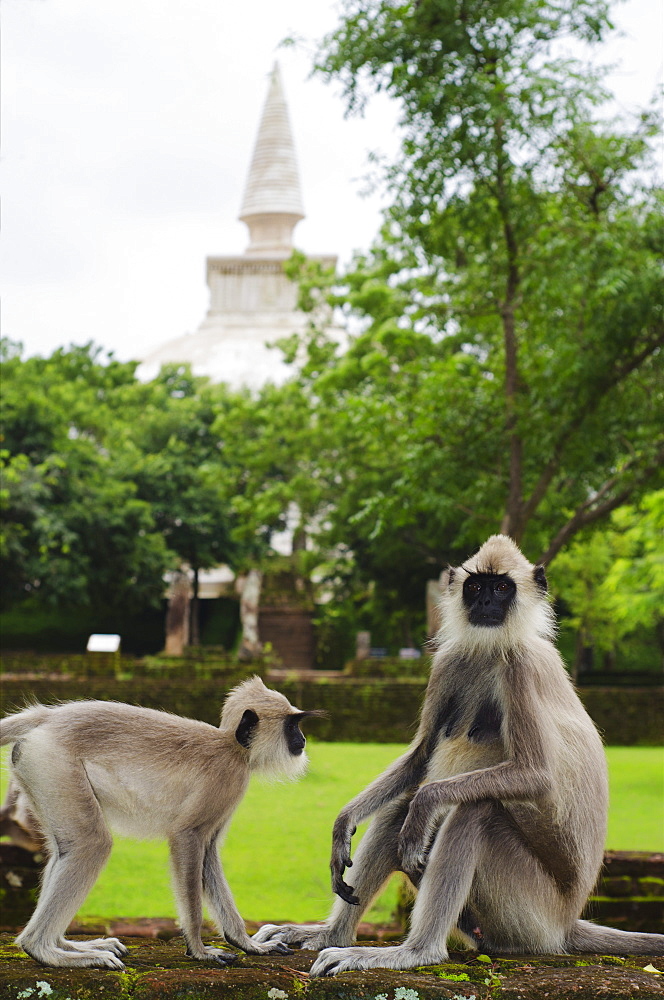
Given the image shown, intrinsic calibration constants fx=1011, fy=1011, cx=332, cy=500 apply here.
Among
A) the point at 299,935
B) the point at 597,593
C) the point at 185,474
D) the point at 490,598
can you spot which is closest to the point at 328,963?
the point at 299,935

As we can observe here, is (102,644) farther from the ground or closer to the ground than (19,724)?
closer to the ground

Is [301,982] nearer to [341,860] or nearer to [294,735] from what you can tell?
[341,860]

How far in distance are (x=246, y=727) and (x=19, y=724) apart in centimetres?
52

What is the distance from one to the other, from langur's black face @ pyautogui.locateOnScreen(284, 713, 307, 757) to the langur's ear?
0.08 metres

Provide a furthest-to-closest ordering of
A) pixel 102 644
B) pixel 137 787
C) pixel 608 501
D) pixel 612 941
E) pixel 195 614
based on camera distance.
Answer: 1. pixel 195 614
2. pixel 102 644
3. pixel 608 501
4. pixel 612 941
5. pixel 137 787

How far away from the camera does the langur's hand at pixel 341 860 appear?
2486mm

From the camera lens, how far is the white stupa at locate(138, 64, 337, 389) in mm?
48656

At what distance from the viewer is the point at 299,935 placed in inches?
107

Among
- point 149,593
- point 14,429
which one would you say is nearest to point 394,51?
point 14,429

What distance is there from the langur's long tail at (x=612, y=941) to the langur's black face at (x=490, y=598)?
3.03 feet

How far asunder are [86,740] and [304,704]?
43.0 feet

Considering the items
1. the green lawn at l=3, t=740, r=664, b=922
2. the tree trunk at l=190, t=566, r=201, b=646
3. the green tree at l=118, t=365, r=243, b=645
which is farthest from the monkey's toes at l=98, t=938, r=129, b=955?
the tree trunk at l=190, t=566, r=201, b=646

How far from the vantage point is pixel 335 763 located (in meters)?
12.7

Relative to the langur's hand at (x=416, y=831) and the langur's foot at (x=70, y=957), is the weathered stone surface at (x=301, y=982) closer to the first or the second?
the langur's foot at (x=70, y=957)
